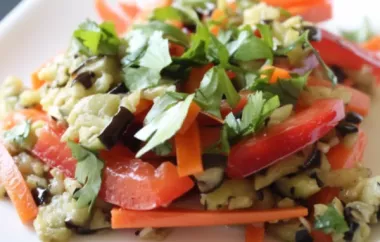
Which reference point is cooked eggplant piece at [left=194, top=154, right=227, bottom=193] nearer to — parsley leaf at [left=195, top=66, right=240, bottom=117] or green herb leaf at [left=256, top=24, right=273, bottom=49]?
parsley leaf at [left=195, top=66, right=240, bottom=117]

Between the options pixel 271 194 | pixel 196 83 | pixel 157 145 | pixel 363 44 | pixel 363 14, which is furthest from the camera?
pixel 363 14

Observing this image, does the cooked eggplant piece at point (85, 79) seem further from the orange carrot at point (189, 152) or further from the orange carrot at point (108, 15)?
the orange carrot at point (108, 15)

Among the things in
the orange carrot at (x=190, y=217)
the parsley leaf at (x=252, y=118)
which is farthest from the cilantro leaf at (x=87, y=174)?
the parsley leaf at (x=252, y=118)

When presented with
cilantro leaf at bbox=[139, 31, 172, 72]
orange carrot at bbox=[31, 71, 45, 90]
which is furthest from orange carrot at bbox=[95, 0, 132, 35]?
cilantro leaf at bbox=[139, 31, 172, 72]

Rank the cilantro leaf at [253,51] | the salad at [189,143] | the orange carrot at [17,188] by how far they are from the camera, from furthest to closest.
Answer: the cilantro leaf at [253,51], the orange carrot at [17,188], the salad at [189,143]

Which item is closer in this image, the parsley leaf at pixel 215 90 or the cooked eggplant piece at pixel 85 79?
the parsley leaf at pixel 215 90

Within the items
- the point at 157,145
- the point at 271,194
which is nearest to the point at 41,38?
the point at 157,145

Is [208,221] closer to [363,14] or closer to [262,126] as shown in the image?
[262,126]

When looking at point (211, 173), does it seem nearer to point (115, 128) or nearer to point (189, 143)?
point (189, 143)
